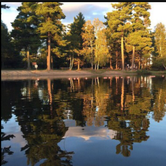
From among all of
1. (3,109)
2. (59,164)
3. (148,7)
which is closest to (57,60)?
(148,7)

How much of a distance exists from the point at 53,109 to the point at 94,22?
48254mm

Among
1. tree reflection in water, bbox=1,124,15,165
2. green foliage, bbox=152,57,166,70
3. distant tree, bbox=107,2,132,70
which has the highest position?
distant tree, bbox=107,2,132,70

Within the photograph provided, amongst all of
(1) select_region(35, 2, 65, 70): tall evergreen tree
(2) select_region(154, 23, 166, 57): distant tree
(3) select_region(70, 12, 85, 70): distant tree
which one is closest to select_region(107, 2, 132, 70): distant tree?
(3) select_region(70, 12, 85, 70): distant tree

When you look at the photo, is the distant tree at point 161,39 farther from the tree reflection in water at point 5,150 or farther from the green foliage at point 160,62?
the tree reflection in water at point 5,150

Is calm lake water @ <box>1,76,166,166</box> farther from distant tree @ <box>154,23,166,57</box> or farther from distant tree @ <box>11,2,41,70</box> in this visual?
distant tree @ <box>154,23,166,57</box>

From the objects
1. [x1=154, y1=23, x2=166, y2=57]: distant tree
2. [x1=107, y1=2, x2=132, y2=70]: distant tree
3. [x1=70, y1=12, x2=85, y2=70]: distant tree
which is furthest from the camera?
[x1=154, y1=23, x2=166, y2=57]: distant tree

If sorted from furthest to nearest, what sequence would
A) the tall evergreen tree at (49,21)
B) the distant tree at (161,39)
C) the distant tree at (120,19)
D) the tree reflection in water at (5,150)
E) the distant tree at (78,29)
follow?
the distant tree at (161,39)
the distant tree at (78,29)
the distant tree at (120,19)
the tall evergreen tree at (49,21)
the tree reflection in water at (5,150)

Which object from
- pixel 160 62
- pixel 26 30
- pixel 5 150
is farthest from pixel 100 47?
pixel 5 150

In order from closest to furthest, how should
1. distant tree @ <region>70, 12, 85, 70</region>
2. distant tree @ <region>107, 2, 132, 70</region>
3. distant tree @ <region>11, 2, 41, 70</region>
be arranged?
1. distant tree @ <region>11, 2, 41, 70</region>
2. distant tree @ <region>107, 2, 132, 70</region>
3. distant tree @ <region>70, 12, 85, 70</region>

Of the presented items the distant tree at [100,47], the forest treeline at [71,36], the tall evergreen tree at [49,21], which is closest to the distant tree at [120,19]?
the forest treeline at [71,36]

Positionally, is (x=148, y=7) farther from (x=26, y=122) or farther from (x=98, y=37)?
(x=26, y=122)

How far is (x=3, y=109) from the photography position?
9.47 metres

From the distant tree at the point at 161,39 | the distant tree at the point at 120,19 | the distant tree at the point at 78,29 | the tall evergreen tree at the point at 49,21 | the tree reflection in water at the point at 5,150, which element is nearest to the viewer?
the tree reflection in water at the point at 5,150

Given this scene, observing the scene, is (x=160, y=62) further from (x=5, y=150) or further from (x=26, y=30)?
(x=5, y=150)
